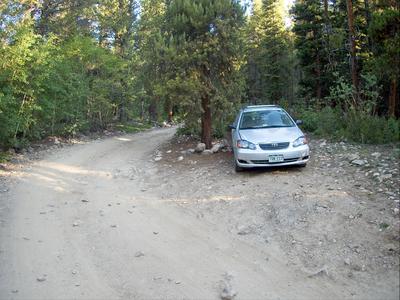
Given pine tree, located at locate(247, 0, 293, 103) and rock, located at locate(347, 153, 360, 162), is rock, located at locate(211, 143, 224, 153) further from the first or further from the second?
pine tree, located at locate(247, 0, 293, 103)

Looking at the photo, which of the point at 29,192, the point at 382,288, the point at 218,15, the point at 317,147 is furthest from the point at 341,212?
the point at 218,15

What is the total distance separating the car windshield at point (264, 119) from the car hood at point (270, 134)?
1.08 feet

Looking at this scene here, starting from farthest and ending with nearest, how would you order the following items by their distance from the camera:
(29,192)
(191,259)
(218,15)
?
(218,15)
(29,192)
(191,259)

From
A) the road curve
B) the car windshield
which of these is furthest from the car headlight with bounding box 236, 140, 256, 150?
the road curve

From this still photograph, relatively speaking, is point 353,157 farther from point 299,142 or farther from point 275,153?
point 275,153

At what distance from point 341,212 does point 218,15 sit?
8.39m

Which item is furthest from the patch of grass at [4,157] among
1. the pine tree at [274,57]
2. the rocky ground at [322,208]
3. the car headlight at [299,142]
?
the pine tree at [274,57]

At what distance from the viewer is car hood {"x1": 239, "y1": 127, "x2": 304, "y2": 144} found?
31.6 ft

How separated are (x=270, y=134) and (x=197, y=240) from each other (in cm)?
417

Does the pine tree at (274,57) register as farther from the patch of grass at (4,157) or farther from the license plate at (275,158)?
the license plate at (275,158)

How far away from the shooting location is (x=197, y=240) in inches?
261

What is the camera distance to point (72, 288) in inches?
203

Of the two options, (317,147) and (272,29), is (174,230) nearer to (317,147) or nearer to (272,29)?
(317,147)

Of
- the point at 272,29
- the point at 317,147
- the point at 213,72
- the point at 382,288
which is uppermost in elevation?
the point at 272,29
